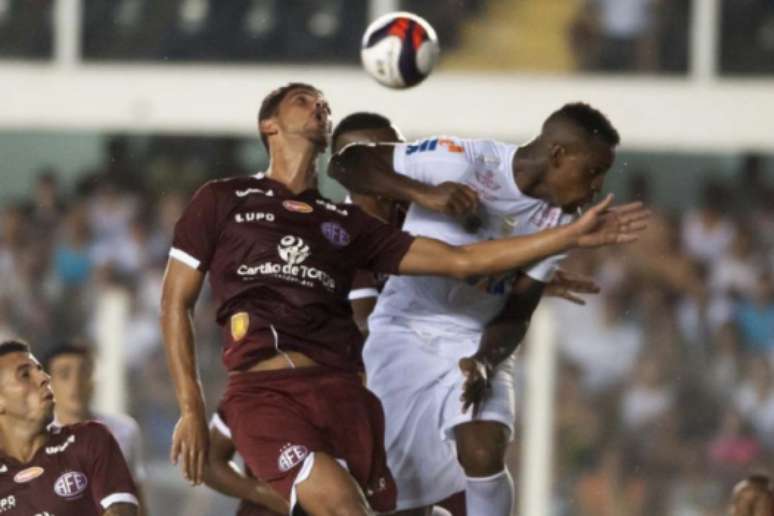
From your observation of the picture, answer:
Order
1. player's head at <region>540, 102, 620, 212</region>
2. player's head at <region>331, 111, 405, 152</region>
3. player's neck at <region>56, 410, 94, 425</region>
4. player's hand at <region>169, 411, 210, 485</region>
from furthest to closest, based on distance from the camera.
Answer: player's neck at <region>56, 410, 94, 425</region> < player's head at <region>331, 111, 405, 152</region> < player's head at <region>540, 102, 620, 212</region> < player's hand at <region>169, 411, 210, 485</region>

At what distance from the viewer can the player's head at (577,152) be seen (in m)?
7.53

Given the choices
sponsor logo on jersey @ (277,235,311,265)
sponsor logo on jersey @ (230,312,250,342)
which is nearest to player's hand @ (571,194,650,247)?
sponsor logo on jersey @ (277,235,311,265)

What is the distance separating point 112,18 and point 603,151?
8518 millimetres

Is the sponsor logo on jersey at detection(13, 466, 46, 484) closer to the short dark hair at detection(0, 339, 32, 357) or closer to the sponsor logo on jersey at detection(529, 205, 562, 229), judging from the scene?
the short dark hair at detection(0, 339, 32, 357)

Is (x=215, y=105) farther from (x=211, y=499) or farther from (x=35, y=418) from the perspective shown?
(x=35, y=418)

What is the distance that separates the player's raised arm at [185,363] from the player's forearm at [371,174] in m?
0.75

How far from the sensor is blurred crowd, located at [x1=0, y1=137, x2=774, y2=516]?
13133 mm

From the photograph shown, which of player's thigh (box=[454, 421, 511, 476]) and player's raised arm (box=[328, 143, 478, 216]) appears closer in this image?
player's raised arm (box=[328, 143, 478, 216])

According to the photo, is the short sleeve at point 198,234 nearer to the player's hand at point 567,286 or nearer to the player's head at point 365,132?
the player's head at point 365,132

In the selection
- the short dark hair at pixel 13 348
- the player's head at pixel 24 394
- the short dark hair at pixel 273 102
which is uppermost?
the short dark hair at pixel 273 102

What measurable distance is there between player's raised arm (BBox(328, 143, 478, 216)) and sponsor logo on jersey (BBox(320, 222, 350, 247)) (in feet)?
0.96

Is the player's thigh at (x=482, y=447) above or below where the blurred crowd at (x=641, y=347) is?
above

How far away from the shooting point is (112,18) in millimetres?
15500

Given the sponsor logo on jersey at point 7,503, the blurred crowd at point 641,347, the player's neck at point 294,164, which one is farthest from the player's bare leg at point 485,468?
the blurred crowd at point 641,347
